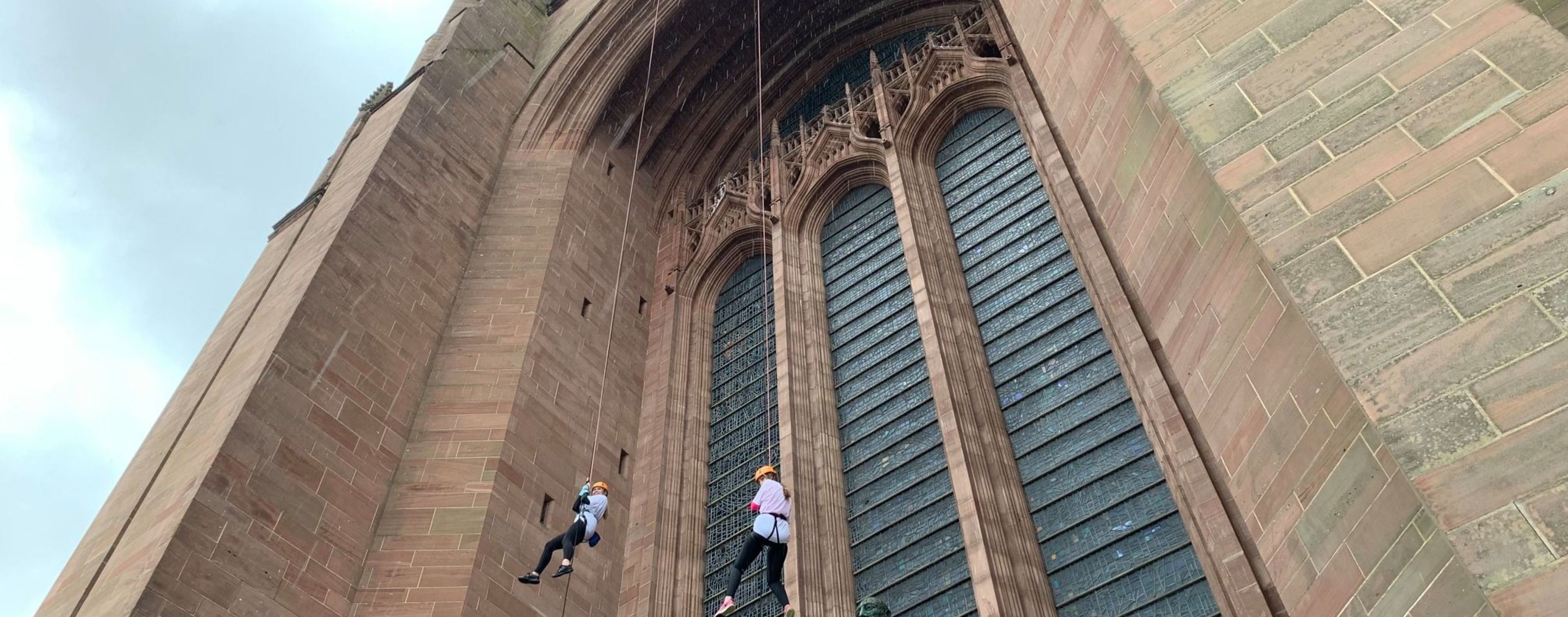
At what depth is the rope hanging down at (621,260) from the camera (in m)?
12.8

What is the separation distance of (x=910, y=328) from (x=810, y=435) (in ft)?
5.15

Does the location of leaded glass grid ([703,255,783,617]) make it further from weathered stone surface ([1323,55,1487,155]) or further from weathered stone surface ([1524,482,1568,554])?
weathered stone surface ([1524,482,1568,554])

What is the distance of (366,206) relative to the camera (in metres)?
13.0

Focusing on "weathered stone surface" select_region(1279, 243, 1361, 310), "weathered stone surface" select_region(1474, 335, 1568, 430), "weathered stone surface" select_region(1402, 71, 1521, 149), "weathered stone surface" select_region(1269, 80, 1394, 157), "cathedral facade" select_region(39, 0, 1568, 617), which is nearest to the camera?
"weathered stone surface" select_region(1474, 335, 1568, 430)

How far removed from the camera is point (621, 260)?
15969 millimetres

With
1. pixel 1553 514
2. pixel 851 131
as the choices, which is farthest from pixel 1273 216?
pixel 851 131

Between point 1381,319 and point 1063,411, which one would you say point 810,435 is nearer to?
point 1063,411

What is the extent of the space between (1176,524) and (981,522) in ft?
4.75

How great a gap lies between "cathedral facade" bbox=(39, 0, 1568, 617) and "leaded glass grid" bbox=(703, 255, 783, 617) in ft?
0.21

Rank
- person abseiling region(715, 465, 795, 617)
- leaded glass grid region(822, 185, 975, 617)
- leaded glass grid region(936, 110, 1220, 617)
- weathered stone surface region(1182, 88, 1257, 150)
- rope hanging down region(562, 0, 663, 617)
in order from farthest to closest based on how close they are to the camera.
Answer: rope hanging down region(562, 0, 663, 617)
leaded glass grid region(822, 185, 975, 617)
leaded glass grid region(936, 110, 1220, 617)
person abseiling region(715, 465, 795, 617)
weathered stone surface region(1182, 88, 1257, 150)

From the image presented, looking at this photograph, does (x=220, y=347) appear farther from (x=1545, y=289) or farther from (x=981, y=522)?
(x=1545, y=289)

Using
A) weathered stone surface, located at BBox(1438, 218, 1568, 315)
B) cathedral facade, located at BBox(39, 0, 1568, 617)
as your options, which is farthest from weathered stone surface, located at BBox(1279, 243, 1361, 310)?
weathered stone surface, located at BBox(1438, 218, 1568, 315)

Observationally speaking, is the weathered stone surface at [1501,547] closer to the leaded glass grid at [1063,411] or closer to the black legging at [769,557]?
the black legging at [769,557]

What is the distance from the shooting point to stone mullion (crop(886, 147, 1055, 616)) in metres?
9.15
